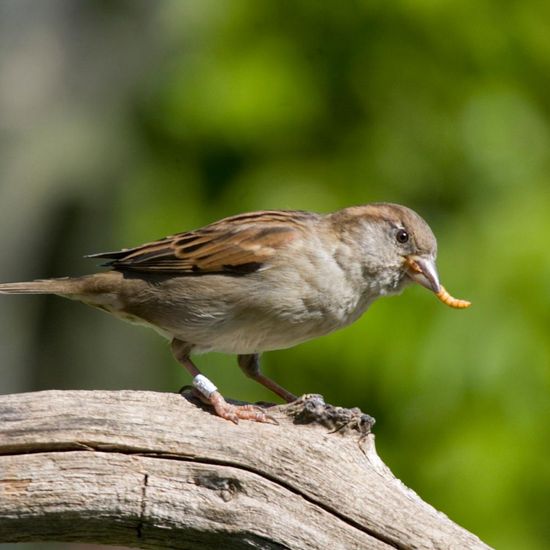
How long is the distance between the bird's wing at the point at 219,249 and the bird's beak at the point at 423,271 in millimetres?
544

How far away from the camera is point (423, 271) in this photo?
5906 mm

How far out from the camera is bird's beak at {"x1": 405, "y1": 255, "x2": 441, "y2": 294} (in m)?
5.85

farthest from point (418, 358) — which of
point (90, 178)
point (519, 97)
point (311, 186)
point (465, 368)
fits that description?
point (90, 178)

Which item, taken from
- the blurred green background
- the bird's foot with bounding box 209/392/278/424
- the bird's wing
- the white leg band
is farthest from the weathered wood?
the blurred green background

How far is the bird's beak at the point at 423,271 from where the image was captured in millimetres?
5854

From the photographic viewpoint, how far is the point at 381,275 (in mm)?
5957

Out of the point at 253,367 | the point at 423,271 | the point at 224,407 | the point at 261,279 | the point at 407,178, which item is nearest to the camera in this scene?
the point at 224,407

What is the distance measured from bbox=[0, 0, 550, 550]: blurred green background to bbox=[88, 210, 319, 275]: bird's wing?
966mm

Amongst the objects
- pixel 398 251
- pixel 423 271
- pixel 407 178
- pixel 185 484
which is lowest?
pixel 185 484

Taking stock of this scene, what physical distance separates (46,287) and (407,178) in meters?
2.32

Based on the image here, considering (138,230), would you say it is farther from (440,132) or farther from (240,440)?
(240,440)

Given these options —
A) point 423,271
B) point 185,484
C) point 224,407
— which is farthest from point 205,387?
point 423,271

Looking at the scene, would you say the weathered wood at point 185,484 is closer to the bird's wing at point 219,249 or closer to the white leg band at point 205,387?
the white leg band at point 205,387

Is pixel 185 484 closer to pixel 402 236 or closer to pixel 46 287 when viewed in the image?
pixel 46 287
